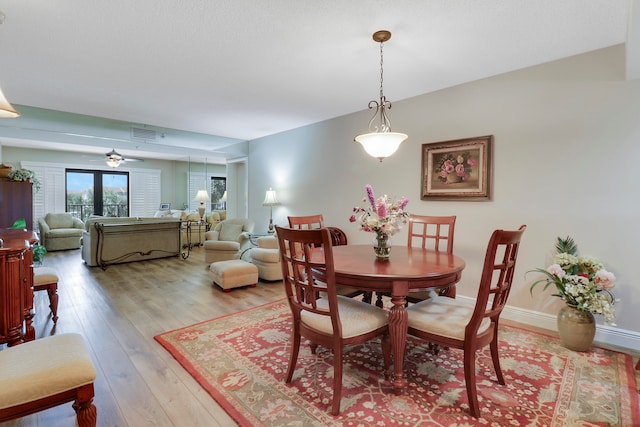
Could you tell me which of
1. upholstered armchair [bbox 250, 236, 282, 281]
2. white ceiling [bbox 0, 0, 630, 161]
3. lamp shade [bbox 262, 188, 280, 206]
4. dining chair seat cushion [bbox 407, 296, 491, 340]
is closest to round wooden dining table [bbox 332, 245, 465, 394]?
dining chair seat cushion [bbox 407, 296, 491, 340]

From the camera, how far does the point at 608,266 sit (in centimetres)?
260

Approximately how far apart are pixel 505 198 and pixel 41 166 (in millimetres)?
10258

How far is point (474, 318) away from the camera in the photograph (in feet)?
5.54

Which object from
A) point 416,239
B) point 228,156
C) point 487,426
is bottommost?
point 487,426

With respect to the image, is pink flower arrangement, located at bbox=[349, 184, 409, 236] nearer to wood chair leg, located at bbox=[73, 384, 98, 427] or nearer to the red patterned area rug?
the red patterned area rug

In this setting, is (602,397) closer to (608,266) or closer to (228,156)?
(608,266)

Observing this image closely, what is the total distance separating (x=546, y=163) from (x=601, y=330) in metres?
1.52

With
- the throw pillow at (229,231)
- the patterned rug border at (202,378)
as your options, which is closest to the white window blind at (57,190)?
the throw pillow at (229,231)

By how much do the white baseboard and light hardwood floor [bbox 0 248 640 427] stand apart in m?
2.65

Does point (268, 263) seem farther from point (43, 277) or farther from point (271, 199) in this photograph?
point (43, 277)

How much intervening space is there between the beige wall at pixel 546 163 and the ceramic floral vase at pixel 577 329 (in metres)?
0.38

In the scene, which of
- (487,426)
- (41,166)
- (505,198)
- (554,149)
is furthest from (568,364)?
(41,166)

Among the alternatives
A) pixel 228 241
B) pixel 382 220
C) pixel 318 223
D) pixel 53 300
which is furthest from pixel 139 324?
pixel 228 241

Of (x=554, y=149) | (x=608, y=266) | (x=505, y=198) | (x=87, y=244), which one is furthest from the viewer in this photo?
(x=87, y=244)
